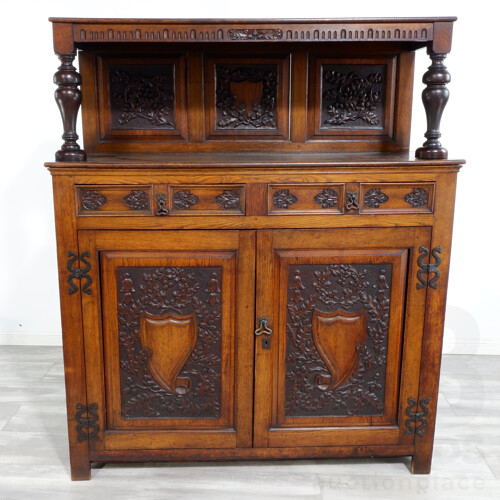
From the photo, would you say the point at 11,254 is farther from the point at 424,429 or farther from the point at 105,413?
the point at 424,429

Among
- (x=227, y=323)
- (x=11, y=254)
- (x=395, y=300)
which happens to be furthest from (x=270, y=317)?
(x=11, y=254)

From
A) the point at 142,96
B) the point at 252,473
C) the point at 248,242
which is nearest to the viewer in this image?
the point at 248,242

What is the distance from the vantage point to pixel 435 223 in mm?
1968

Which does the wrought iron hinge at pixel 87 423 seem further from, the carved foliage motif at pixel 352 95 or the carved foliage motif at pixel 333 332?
the carved foliage motif at pixel 352 95

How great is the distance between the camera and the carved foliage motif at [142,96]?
7.46ft

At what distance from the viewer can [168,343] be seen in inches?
80.4

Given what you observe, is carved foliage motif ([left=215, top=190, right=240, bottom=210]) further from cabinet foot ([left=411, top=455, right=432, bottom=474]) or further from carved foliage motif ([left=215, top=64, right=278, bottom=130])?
cabinet foot ([left=411, top=455, right=432, bottom=474])

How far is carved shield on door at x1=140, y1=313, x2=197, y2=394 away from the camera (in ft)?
6.65

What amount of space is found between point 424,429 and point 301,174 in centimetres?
107

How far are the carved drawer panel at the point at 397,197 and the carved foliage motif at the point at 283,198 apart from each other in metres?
0.23

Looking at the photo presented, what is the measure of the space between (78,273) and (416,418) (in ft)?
4.40

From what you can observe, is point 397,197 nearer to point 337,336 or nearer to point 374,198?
point 374,198
